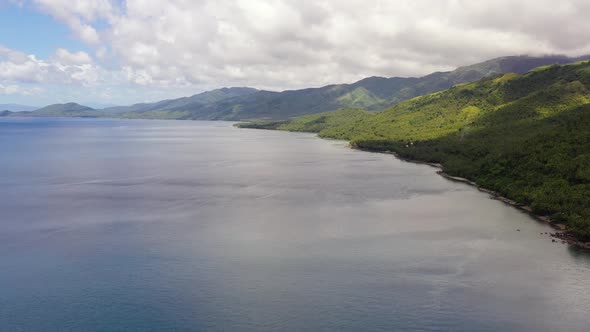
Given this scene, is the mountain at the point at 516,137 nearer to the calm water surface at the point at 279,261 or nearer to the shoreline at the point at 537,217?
the shoreline at the point at 537,217

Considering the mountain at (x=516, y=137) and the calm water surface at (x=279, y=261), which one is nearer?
the calm water surface at (x=279, y=261)

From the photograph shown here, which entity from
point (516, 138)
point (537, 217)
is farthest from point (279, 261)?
point (516, 138)

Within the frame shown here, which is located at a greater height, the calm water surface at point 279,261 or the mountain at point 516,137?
the mountain at point 516,137

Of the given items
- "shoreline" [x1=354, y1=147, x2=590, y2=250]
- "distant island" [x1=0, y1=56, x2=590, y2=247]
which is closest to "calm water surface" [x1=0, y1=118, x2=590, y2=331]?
"shoreline" [x1=354, y1=147, x2=590, y2=250]

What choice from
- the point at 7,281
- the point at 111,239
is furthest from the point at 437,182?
the point at 7,281

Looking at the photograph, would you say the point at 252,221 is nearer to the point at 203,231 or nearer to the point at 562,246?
the point at 203,231

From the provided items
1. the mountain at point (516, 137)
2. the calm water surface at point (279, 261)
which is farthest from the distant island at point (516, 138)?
the calm water surface at point (279, 261)

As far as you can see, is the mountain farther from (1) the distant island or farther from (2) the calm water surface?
(2) the calm water surface
